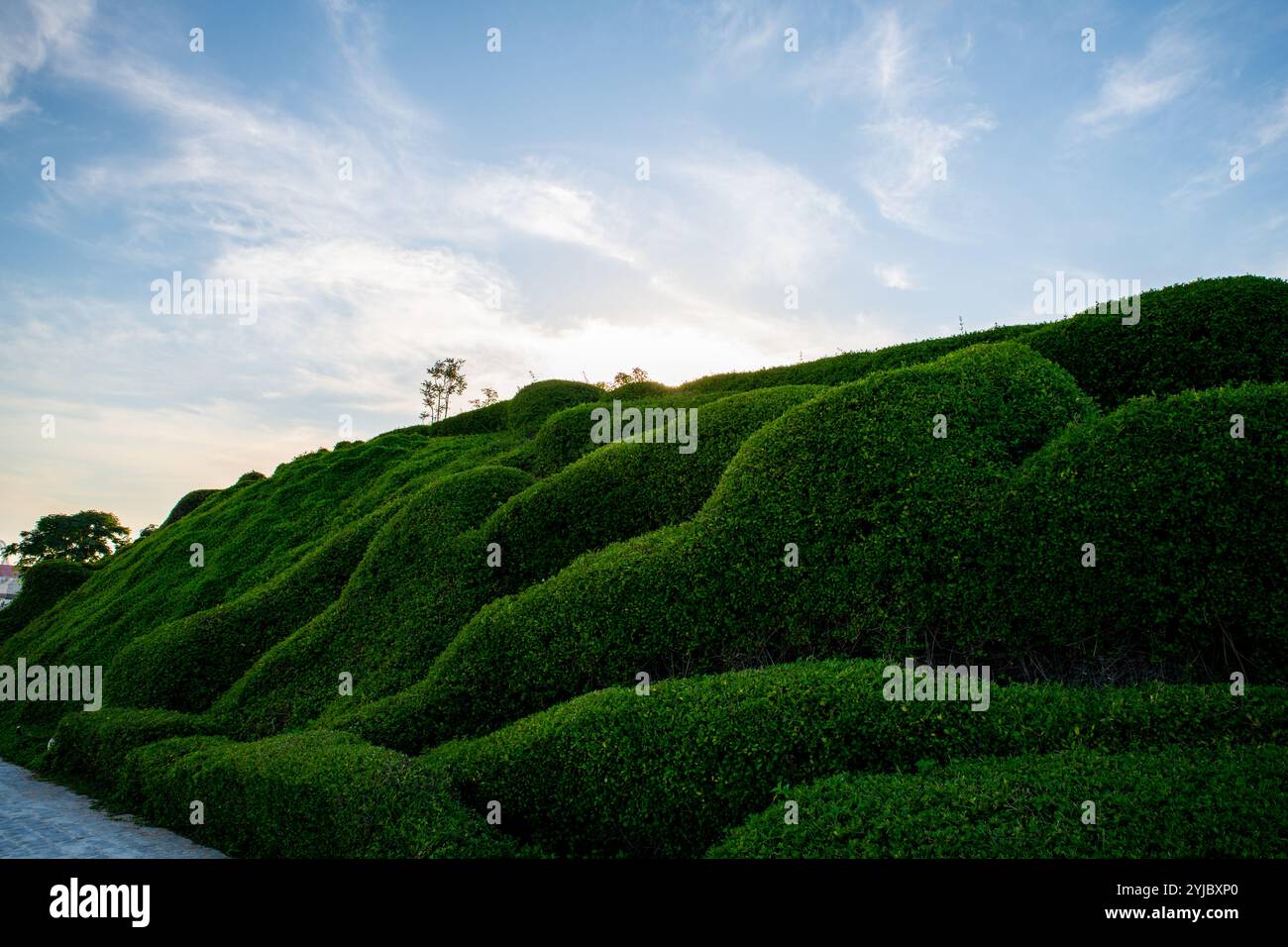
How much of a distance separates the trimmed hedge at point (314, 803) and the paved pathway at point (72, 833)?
0.35 metres

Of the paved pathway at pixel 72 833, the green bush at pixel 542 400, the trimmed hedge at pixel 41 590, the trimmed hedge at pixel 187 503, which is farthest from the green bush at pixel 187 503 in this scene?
the paved pathway at pixel 72 833

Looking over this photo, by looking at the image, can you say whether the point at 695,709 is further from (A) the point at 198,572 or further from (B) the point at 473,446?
(A) the point at 198,572

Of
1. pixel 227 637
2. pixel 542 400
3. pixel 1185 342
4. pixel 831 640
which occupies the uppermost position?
pixel 542 400

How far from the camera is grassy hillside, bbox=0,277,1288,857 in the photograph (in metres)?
6.78

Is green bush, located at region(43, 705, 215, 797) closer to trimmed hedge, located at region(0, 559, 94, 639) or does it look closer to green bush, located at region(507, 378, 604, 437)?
green bush, located at region(507, 378, 604, 437)

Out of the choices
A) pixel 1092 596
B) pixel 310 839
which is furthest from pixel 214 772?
pixel 1092 596

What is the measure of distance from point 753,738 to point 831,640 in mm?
2602

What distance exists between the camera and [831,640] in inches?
389

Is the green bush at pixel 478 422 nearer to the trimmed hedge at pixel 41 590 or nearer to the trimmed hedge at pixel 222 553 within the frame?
the trimmed hedge at pixel 222 553

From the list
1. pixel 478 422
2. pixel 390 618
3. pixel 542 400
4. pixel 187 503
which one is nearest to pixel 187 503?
pixel 187 503

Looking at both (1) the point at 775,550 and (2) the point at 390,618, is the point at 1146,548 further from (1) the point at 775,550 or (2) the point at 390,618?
(2) the point at 390,618

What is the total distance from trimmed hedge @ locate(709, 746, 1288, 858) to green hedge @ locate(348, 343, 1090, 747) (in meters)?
3.15

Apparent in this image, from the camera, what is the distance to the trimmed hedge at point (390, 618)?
13688 mm

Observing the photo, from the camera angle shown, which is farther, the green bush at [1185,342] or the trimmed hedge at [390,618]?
the trimmed hedge at [390,618]
